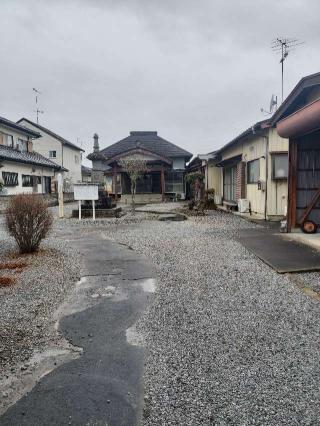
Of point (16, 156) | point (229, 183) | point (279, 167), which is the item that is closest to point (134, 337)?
point (279, 167)

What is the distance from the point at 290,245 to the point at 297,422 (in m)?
5.56

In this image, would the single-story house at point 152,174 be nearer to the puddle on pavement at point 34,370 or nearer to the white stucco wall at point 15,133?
the white stucco wall at point 15,133

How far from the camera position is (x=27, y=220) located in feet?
21.6

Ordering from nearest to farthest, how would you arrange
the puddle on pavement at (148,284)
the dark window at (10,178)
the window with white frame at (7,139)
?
the puddle on pavement at (148,284) < the dark window at (10,178) < the window with white frame at (7,139)

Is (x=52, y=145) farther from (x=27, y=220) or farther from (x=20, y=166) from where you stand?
(x=27, y=220)

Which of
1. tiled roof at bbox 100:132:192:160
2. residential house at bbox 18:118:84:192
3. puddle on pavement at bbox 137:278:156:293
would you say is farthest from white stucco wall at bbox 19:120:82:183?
puddle on pavement at bbox 137:278:156:293

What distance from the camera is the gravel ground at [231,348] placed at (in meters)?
2.05

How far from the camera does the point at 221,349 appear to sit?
111 inches

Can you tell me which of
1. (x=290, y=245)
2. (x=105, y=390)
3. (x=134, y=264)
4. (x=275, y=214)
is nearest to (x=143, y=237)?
(x=134, y=264)

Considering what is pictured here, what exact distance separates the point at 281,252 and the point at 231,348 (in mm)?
4064

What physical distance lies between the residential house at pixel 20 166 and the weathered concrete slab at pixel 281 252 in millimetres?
15238

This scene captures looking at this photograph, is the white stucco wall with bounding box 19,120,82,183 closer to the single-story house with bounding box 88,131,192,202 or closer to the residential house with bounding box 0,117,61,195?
the residential house with bounding box 0,117,61,195

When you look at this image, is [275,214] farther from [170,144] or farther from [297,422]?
[170,144]

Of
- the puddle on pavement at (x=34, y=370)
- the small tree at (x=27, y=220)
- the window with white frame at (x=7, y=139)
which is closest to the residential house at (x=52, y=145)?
the window with white frame at (x=7, y=139)
